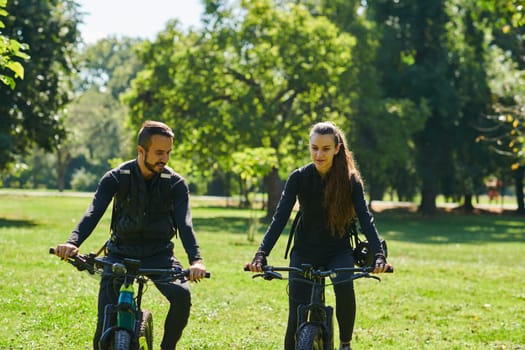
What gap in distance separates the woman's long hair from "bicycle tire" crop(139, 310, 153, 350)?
1.49 meters

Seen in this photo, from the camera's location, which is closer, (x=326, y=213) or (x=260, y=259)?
(x=260, y=259)

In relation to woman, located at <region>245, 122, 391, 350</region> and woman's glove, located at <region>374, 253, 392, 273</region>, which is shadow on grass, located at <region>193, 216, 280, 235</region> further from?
woman's glove, located at <region>374, 253, 392, 273</region>

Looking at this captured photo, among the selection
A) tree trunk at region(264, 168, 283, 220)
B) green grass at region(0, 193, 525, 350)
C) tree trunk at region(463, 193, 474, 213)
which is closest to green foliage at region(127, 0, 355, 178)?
tree trunk at region(264, 168, 283, 220)

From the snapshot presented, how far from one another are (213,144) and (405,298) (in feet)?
90.7

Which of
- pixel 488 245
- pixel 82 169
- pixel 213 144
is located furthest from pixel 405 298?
pixel 82 169

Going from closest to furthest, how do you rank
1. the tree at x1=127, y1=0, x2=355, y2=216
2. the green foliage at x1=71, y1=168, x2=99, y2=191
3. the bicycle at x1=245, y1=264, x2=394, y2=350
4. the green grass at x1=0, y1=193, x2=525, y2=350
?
the bicycle at x1=245, y1=264, x2=394, y2=350 → the green grass at x1=0, y1=193, x2=525, y2=350 → the tree at x1=127, y1=0, x2=355, y2=216 → the green foliage at x1=71, y1=168, x2=99, y2=191

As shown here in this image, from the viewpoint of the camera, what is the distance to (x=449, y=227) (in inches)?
1671

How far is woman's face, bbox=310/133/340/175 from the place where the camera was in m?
5.83

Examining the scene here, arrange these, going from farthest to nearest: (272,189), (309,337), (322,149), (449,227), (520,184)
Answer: (520,184) → (449,227) → (272,189) → (322,149) → (309,337)

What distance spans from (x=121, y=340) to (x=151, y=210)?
1.11 m

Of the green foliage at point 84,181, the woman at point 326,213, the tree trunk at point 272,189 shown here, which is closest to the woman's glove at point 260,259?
the woman at point 326,213

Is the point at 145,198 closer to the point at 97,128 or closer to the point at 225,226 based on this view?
the point at 225,226

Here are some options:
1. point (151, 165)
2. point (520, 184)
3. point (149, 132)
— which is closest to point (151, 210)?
point (151, 165)

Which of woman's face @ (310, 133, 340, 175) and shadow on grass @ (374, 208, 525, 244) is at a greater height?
woman's face @ (310, 133, 340, 175)
